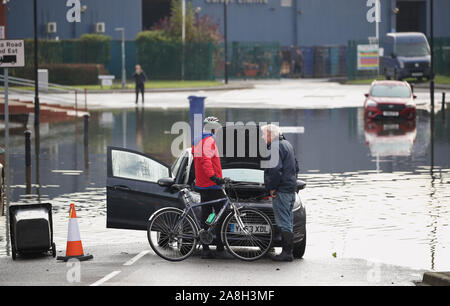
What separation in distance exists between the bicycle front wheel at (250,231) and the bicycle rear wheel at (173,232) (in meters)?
0.43

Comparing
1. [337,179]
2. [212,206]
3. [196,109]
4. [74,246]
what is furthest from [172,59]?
[74,246]

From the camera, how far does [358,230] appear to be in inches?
574

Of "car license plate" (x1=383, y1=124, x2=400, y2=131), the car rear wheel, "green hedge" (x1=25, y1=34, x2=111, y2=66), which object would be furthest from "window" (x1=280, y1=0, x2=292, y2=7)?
the car rear wheel

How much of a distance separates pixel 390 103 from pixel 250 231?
24507 millimetres

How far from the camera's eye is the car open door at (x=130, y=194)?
1276 centimetres

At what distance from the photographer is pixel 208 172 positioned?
12.1 m

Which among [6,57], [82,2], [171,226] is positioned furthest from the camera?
[82,2]

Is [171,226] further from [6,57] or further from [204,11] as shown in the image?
[204,11]

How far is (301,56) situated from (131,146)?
56.3 metres

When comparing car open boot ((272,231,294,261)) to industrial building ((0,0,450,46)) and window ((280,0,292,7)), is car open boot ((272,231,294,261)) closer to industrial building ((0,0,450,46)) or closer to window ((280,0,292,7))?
industrial building ((0,0,450,46))

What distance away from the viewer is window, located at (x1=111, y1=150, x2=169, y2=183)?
1295 cm

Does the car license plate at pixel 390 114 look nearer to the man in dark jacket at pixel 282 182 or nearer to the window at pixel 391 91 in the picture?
the window at pixel 391 91

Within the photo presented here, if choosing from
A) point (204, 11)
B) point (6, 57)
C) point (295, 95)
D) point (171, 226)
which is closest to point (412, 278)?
point (171, 226)

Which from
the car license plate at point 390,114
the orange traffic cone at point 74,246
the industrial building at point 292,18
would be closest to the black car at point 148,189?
the orange traffic cone at point 74,246
